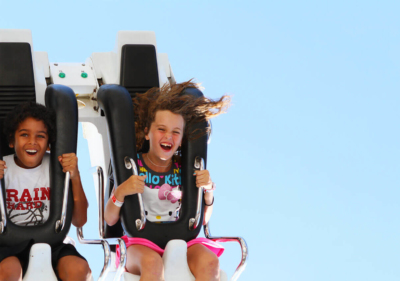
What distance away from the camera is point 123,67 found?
328 centimetres

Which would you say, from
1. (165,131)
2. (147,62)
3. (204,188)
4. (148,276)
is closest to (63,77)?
(147,62)

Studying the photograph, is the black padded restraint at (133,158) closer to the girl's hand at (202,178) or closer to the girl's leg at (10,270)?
the girl's hand at (202,178)

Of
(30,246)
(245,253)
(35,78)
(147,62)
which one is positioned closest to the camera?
(30,246)

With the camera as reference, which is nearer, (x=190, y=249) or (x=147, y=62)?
(x=190, y=249)

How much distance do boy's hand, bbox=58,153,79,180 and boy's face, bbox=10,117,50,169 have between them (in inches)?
3.9

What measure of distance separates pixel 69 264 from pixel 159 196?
0.52 metres

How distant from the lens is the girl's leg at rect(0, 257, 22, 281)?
2.49m

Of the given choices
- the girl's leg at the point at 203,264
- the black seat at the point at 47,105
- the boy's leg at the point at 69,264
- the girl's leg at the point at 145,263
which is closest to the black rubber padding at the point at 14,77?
the black seat at the point at 47,105

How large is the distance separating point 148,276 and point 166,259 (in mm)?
115

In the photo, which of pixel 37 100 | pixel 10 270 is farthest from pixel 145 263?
pixel 37 100

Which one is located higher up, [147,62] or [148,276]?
[147,62]

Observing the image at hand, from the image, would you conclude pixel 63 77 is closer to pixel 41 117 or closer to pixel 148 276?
pixel 41 117

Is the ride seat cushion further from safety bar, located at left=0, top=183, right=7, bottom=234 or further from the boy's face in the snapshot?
the boy's face

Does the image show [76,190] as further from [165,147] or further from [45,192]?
[165,147]
